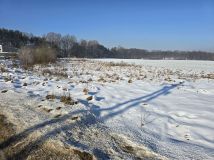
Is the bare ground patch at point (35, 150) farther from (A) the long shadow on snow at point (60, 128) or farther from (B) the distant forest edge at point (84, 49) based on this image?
(B) the distant forest edge at point (84, 49)

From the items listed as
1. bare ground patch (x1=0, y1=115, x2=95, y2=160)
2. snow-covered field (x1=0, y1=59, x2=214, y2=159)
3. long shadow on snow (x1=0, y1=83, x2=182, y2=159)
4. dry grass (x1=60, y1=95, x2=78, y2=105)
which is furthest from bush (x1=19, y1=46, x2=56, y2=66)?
bare ground patch (x1=0, y1=115, x2=95, y2=160)

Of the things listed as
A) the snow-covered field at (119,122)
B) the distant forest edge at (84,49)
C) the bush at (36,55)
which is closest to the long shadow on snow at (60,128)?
the snow-covered field at (119,122)

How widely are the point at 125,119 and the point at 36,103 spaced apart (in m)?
2.78

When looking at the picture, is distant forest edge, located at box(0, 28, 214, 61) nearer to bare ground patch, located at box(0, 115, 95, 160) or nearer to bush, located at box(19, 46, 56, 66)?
bush, located at box(19, 46, 56, 66)

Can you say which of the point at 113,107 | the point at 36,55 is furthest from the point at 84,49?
the point at 113,107

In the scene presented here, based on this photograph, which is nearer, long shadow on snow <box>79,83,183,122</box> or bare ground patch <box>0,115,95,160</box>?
bare ground patch <box>0,115,95,160</box>

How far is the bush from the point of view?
2834cm

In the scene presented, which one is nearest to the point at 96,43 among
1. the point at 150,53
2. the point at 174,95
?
the point at 150,53

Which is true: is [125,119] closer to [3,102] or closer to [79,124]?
[79,124]

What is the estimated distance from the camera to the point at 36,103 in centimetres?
813

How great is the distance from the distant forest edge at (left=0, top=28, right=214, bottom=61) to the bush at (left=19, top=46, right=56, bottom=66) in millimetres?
73659

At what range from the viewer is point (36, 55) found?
3172 centimetres

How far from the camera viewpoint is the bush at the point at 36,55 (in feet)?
93.0

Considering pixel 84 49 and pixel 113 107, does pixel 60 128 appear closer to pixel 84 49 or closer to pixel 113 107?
pixel 113 107
